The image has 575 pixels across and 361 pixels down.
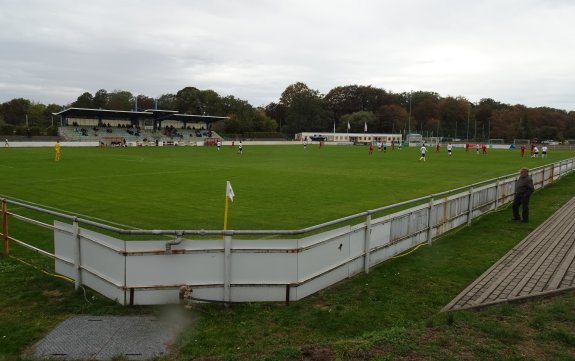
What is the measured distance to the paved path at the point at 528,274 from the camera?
6.91 meters

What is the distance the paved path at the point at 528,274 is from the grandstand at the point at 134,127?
220ft

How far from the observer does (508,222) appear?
13.5 m

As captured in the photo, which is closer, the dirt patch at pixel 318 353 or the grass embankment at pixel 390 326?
the dirt patch at pixel 318 353

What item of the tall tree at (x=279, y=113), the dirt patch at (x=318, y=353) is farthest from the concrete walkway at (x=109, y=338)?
the tall tree at (x=279, y=113)

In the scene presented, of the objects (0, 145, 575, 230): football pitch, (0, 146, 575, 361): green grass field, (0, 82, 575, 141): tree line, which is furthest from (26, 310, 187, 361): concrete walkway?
(0, 82, 575, 141): tree line

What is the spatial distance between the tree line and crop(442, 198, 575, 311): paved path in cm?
9920

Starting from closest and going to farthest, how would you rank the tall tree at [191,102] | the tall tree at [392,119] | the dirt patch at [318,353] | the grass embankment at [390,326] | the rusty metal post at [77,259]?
the dirt patch at [318,353] < the grass embankment at [390,326] < the rusty metal post at [77,259] < the tall tree at [191,102] < the tall tree at [392,119]

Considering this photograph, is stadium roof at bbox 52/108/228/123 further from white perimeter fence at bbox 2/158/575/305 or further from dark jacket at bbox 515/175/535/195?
white perimeter fence at bbox 2/158/575/305

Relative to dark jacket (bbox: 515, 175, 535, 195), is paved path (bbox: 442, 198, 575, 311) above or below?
below

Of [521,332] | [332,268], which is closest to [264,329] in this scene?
[332,268]

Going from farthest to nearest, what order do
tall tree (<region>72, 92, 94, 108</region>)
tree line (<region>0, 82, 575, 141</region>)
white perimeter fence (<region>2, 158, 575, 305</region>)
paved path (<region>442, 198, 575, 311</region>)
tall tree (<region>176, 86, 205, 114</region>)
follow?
tall tree (<region>72, 92, 94, 108</region>)
tall tree (<region>176, 86, 205, 114</region>)
tree line (<region>0, 82, 575, 141</region>)
paved path (<region>442, 198, 575, 311</region>)
white perimeter fence (<region>2, 158, 575, 305</region>)

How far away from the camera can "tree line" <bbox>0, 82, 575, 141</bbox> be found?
4732 inches

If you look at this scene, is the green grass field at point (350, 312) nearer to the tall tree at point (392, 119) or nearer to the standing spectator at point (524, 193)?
the standing spectator at point (524, 193)

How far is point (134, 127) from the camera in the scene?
89.8 metres
